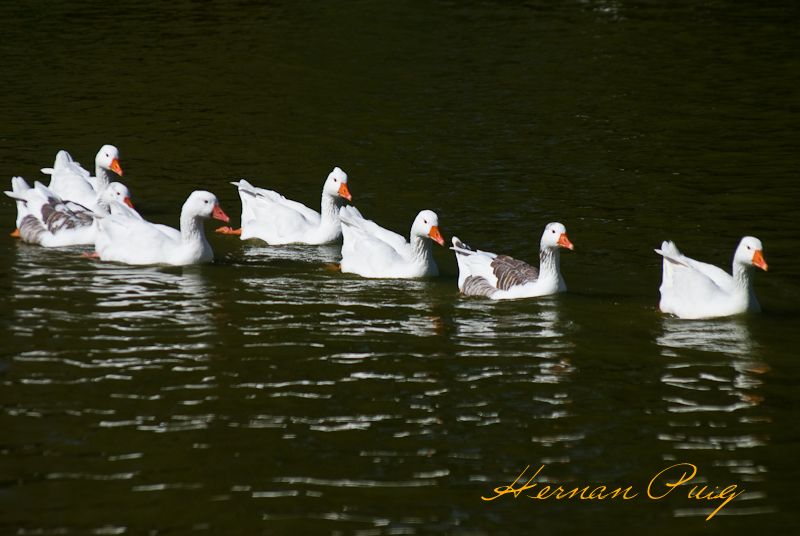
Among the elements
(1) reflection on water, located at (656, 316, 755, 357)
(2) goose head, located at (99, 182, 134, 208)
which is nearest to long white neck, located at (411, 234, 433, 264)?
(1) reflection on water, located at (656, 316, 755, 357)

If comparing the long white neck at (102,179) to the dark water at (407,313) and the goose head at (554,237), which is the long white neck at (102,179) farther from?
the goose head at (554,237)

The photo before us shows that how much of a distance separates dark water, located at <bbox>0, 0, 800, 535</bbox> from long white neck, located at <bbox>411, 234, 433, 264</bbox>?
1.23ft

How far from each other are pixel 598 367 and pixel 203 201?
5.71 m

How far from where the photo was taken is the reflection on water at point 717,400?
9391 millimetres

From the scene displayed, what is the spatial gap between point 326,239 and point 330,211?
0.37 meters

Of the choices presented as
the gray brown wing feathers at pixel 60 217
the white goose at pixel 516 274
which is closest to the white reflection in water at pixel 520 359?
the white goose at pixel 516 274

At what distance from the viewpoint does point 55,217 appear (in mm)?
16094

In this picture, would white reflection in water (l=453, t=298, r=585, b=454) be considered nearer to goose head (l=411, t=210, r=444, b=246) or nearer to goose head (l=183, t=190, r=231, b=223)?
goose head (l=411, t=210, r=444, b=246)

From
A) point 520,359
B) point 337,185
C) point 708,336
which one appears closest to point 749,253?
point 708,336

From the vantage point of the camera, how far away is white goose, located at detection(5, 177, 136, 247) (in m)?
16.1

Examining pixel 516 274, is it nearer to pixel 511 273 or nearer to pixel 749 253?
pixel 511 273

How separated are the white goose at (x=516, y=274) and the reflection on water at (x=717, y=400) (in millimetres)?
1391

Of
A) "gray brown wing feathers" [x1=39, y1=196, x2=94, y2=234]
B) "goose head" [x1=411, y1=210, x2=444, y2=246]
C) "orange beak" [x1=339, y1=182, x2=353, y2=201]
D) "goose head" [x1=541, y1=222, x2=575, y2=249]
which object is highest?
"orange beak" [x1=339, y1=182, x2=353, y2=201]

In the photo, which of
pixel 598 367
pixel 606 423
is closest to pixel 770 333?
pixel 598 367
